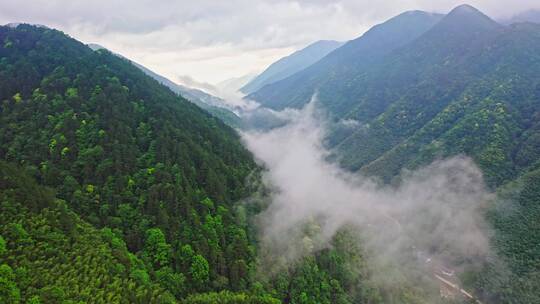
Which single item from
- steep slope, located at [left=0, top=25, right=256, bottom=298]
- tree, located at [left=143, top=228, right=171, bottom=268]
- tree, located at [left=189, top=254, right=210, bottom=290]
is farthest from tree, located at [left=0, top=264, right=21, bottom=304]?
tree, located at [left=189, top=254, right=210, bottom=290]

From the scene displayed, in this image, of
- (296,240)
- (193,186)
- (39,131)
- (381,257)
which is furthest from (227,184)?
(381,257)

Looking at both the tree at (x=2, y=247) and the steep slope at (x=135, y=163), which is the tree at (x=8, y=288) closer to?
the tree at (x=2, y=247)

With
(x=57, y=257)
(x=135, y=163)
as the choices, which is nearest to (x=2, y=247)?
(x=57, y=257)

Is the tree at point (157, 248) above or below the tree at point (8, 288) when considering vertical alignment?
below

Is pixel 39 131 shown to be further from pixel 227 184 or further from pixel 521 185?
pixel 521 185

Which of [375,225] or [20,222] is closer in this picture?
[20,222]

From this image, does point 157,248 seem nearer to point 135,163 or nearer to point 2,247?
point 135,163

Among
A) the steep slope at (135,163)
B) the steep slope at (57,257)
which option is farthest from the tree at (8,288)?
the steep slope at (135,163)

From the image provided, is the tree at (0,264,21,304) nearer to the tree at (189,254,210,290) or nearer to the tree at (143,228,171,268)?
the tree at (143,228,171,268)
